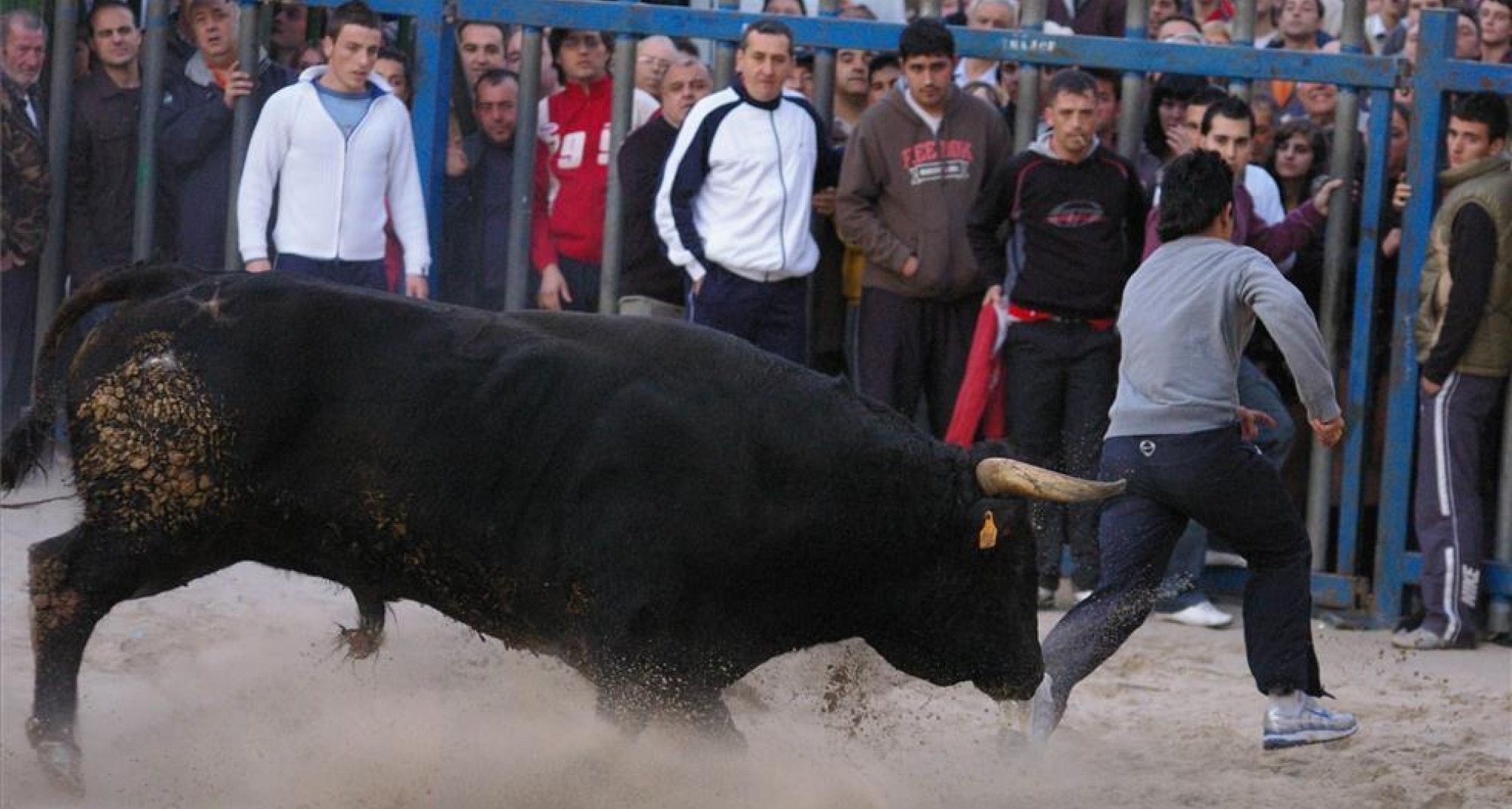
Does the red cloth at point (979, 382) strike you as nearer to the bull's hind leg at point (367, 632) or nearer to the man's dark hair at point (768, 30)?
the man's dark hair at point (768, 30)

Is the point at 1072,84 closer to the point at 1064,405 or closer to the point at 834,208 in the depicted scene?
the point at 834,208

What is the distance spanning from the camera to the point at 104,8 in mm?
9133

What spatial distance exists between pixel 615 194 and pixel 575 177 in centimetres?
A: 32

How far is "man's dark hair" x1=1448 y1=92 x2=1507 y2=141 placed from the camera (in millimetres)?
8109

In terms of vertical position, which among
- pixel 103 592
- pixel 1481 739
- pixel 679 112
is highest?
pixel 679 112

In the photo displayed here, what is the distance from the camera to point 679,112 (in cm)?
892

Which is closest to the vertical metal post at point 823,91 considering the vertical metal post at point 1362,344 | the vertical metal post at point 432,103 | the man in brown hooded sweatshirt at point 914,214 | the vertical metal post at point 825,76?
the vertical metal post at point 825,76

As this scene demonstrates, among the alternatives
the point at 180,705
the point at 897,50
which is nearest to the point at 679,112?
the point at 897,50

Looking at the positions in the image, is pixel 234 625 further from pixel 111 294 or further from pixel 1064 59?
pixel 1064 59

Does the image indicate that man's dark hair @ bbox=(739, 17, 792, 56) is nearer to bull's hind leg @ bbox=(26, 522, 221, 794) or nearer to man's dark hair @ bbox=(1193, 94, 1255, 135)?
man's dark hair @ bbox=(1193, 94, 1255, 135)

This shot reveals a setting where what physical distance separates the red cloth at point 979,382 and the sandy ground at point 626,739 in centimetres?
106

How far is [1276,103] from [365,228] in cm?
393

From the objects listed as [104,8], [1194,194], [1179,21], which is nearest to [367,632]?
[1194,194]

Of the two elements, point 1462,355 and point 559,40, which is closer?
point 1462,355
